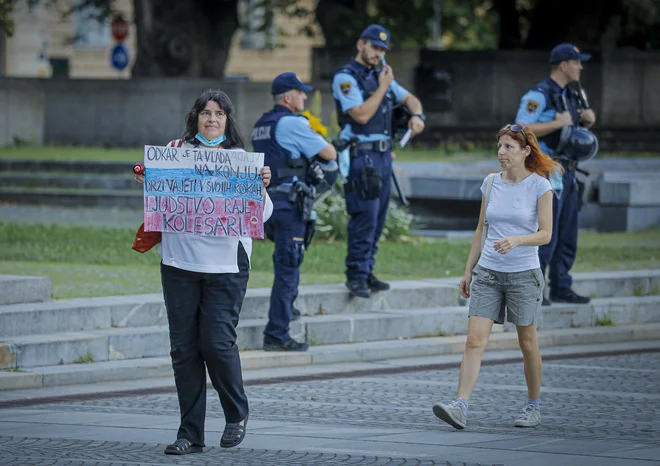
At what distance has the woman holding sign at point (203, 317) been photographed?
692cm

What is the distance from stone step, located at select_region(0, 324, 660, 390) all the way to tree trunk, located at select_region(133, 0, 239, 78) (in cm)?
1759

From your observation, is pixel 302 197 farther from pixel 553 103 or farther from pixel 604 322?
pixel 604 322

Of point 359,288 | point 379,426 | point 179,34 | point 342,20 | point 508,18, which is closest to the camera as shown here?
point 379,426

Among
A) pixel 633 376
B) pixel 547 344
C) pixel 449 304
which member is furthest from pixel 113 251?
pixel 633 376

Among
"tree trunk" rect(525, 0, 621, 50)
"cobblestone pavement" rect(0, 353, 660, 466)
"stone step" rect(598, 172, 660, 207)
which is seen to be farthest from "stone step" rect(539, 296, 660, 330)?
"tree trunk" rect(525, 0, 621, 50)

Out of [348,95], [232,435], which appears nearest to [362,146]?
[348,95]

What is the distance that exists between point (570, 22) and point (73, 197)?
14481 millimetres

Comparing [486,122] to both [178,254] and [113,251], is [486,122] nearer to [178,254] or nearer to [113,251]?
[113,251]

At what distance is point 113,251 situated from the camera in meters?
14.7

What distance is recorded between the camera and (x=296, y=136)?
33.8ft

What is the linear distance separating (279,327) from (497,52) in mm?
21324

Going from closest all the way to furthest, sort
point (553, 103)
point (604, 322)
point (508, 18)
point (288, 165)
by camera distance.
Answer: point (288, 165)
point (553, 103)
point (604, 322)
point (508, 18)

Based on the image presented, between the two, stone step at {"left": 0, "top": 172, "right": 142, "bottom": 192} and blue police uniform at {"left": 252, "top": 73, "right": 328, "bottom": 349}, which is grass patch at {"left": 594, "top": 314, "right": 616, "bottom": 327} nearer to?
blue police uniform at {"left": 252, "top": 73, "right": 328, "bottom": 349}

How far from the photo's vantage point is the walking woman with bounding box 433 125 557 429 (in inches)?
313
